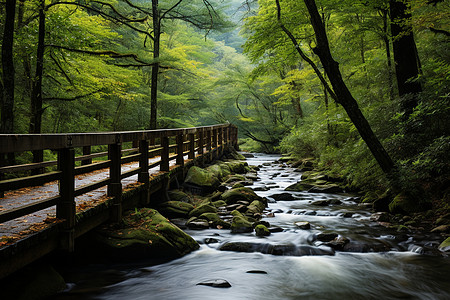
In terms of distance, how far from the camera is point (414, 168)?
6316 millimetres

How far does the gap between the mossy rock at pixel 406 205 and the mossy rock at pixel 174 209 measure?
15.6 ft

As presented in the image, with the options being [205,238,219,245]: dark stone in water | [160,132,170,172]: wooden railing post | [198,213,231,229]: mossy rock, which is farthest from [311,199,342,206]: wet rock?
[160,132,170,172]: wooden railing post

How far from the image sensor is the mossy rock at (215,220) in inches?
264

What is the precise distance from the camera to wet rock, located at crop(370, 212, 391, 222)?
700cm

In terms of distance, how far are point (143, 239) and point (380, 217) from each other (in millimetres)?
5235

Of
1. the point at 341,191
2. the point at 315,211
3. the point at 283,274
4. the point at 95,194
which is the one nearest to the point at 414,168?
the point at 315,211

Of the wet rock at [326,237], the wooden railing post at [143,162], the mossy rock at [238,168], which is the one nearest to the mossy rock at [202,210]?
the wooden railing post at [143,162]

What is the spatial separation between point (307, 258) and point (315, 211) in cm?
294

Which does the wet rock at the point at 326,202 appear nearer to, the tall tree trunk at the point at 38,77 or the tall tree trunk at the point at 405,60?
the tall tree trunk at the point at 405,60

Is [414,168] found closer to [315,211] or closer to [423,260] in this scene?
[423,260]

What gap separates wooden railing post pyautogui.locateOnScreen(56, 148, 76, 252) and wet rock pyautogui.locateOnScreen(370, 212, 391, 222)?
245 inches

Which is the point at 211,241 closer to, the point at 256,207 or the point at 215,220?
the point at 215,220

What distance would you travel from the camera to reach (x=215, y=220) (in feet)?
22.4

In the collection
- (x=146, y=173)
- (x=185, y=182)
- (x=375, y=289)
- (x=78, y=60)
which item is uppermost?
(x=78, y=60)
